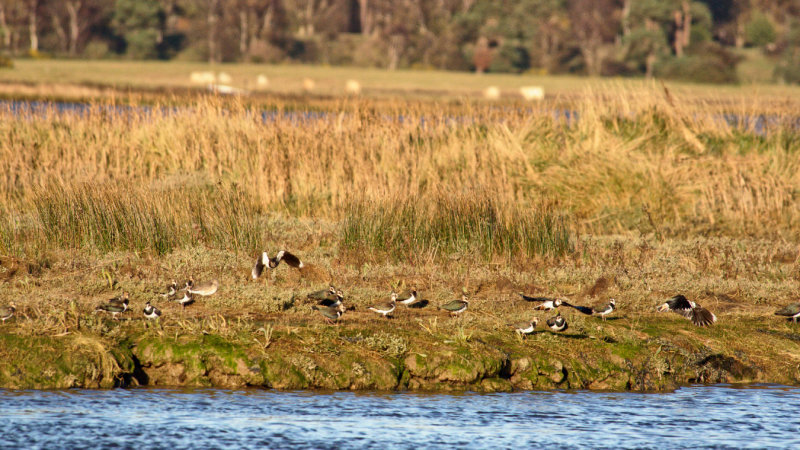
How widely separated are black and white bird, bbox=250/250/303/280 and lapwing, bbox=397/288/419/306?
4.38ft

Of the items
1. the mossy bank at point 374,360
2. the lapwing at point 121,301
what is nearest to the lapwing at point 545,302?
the mossy bank at point 374,360

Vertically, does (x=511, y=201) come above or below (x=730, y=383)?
above

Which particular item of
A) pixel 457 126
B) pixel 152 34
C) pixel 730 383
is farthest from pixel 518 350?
pixel 152 34

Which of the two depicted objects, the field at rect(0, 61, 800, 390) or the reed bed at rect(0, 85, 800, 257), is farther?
the reed bed at rect(0, 85, 800, 257)

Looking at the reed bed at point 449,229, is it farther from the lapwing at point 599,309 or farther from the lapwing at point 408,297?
the lapwing at point 599,309

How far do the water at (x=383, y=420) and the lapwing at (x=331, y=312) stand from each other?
1063 mm

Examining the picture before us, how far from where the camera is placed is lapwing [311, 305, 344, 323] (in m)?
8.93

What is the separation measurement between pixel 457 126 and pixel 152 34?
276 ft

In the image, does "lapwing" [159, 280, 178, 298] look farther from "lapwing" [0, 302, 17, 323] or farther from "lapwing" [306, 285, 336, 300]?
"lapwing" [0, 302, 17, 323]

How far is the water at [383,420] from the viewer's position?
22.7 feet

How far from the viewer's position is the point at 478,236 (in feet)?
39.4

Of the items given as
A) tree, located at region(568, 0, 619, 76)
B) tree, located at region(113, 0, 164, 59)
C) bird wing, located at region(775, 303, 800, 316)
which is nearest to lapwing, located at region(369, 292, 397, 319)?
bird wing, located at region(775, 303, 800, 316)

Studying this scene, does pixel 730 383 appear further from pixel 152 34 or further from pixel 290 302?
pixel 152 34

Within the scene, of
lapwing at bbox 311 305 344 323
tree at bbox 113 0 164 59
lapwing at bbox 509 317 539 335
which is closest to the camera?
lapwing at bbox 509 317 539 335
